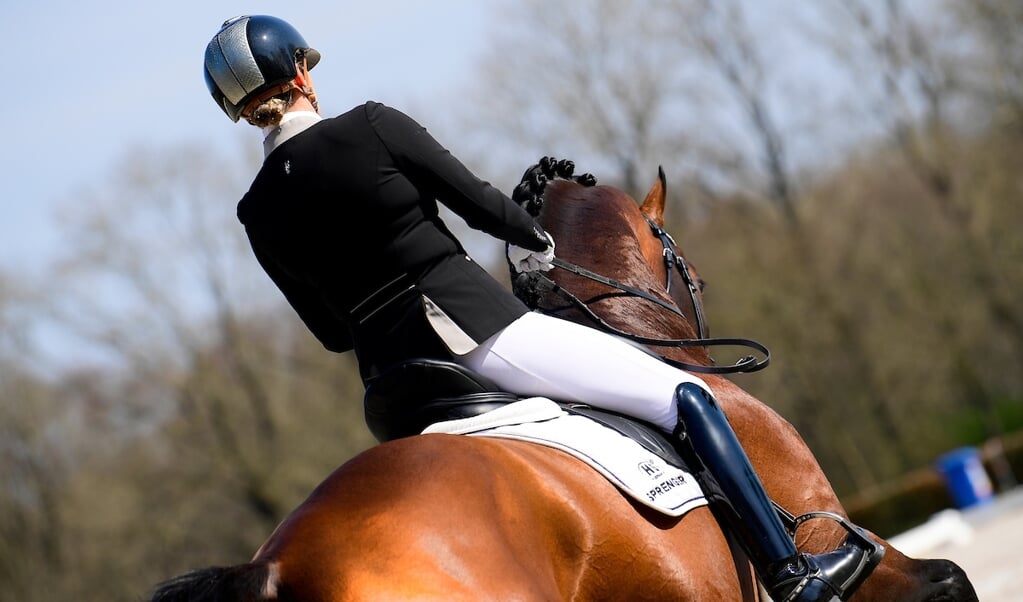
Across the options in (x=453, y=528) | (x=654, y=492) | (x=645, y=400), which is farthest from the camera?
(x=645, y=400)

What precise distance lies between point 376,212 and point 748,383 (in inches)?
1088

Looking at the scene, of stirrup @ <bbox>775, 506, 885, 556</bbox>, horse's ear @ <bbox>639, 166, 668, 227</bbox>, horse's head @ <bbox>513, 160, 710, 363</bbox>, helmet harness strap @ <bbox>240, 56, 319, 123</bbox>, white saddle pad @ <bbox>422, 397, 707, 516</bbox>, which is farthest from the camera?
horse's ear @ <bbox>639, 166, 668, 227</bbox>

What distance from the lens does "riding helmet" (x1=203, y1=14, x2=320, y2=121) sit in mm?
3854

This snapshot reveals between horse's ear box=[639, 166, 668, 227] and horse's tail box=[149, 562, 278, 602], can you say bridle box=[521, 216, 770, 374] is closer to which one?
horse's ear box=[639, 166, 668, 227]

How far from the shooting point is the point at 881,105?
34094mm

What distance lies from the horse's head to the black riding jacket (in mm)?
966

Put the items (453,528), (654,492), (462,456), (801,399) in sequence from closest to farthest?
(453,528)
(462,456)
(654,492)
(801,399)

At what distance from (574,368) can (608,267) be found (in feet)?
4.16

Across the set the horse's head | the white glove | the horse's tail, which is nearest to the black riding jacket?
the white glove

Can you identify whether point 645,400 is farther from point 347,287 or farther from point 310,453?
point 310,453

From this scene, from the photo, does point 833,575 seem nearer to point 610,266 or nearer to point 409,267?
point 610,266

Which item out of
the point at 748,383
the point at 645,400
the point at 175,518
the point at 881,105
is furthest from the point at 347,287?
the point at 881,105

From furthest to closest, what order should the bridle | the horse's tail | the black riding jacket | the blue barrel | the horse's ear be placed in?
the blue barrel < the horse's ear < the bridle < the black riding jacket < the horse's tail

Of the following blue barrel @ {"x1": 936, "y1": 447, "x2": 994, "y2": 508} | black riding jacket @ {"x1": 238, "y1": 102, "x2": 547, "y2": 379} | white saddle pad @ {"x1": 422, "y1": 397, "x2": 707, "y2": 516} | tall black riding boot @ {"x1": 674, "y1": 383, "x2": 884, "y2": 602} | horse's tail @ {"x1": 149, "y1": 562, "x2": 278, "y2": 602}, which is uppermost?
black riding jacket @ {"x1": 238, "y1": 102, "x2": 547, "y2": 379}
